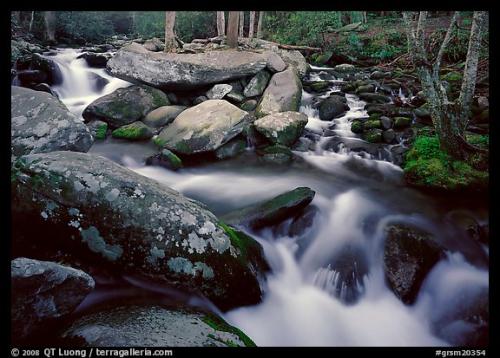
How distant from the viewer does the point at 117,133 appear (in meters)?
7.84

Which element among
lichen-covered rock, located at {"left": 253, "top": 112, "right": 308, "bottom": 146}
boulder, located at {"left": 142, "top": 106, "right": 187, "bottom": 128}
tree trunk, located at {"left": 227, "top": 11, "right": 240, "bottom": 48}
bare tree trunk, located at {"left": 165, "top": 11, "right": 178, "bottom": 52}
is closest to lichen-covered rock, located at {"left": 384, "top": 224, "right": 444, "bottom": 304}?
lichen-covered rock, located at {"left": 253, "top": 112, "right": 308, "bottom": 146}

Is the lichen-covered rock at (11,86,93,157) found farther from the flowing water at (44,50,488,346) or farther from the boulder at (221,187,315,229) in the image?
the boulder at (221,187,315,229)

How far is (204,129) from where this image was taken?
22.6 feet

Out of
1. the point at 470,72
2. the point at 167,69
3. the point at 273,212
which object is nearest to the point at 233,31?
the point at 167,69

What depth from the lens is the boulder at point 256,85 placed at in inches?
373

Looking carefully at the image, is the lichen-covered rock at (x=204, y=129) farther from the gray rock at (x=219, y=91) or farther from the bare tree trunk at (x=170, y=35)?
the bare tree trunk at (x=170, y=35)

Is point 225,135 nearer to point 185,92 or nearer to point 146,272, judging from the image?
point 185,92

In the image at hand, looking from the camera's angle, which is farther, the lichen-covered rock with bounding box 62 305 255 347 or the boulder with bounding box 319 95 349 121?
the boulder with bounding box 319 95 349 121

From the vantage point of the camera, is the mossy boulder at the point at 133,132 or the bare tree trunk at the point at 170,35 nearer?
the mossy boulder at the point at 133,132

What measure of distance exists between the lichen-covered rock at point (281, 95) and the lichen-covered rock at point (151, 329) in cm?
670

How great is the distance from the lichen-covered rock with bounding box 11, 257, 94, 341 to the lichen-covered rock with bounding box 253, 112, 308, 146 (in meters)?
5.58

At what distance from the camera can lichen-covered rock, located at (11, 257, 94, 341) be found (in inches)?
76.2

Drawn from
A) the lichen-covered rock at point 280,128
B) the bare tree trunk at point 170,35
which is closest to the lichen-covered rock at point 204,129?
the lichen-covered rock at point 280,128

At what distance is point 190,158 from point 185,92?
3552 millimetres
